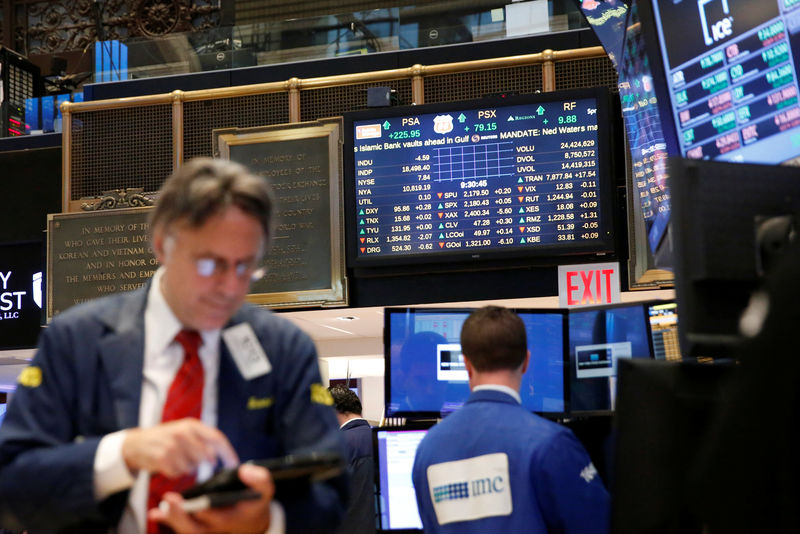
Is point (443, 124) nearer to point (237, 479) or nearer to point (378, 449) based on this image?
point (378, 449)

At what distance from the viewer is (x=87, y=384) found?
4.60 feet

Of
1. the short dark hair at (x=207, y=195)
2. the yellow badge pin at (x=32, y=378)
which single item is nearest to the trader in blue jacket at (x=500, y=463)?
the short dark hair at (x=207, y=195)

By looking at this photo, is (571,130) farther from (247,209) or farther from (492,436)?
(247,209)

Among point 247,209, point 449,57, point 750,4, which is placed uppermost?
point 449,57

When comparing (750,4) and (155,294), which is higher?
(750,4)

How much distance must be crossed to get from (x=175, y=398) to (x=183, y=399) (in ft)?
0.04

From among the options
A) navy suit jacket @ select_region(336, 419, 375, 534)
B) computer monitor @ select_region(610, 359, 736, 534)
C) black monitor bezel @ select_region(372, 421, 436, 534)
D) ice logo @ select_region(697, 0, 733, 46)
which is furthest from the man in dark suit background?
computer monitor @ select_region(610, 359, 736, 534)

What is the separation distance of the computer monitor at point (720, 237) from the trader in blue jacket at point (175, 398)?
59 cm

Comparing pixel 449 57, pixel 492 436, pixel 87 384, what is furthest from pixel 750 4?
pixel 449 57

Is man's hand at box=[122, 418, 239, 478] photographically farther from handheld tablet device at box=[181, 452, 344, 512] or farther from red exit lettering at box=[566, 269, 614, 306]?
red exit lettering at box=[566, 269, 614, 306]

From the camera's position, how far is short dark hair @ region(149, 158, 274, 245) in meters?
1.37

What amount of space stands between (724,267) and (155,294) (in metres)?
0.88

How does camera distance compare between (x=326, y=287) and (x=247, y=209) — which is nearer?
(x=247, y=209)

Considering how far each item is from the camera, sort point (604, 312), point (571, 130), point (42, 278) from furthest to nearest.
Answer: point (42, 278)
point (571, 130)
point (604, 312)
